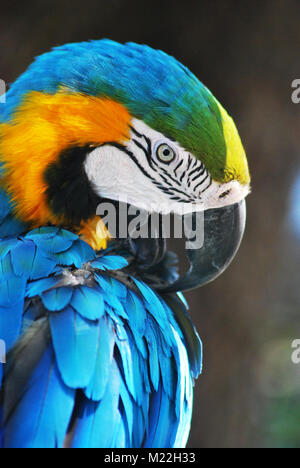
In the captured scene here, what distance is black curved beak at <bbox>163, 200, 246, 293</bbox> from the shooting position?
86 cm

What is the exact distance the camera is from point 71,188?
843mm

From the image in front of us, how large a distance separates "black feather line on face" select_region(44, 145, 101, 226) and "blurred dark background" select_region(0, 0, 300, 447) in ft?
3.08

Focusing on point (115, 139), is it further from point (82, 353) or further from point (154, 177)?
point (82, 353)

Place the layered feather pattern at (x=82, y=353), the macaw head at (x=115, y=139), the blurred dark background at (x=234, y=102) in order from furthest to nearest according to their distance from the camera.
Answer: the blurred dark background at (x=234, y=102) < the macaw head at (x=115, y=139) < the layered feather pattern at (x=82, y=353)

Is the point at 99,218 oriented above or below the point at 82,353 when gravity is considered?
above

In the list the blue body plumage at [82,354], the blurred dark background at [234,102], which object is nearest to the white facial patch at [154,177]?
the blue body plumage at [82,354]

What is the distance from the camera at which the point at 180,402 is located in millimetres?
810

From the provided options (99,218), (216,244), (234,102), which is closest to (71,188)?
(99,218)

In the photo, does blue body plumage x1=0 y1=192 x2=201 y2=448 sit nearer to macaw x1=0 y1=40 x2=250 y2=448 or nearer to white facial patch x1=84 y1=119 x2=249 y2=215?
macaw x1=0 y1=40 x2=250 y2=448

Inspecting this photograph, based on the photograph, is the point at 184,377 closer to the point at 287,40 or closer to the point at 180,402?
the point at 180,402

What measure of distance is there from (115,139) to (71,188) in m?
0.11

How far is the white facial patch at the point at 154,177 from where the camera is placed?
32.2 inches

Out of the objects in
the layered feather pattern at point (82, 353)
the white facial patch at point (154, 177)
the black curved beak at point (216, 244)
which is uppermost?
the white facial patch at point (154, 177)

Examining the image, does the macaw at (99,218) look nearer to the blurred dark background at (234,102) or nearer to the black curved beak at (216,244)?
the black curved beak at (216,244)
